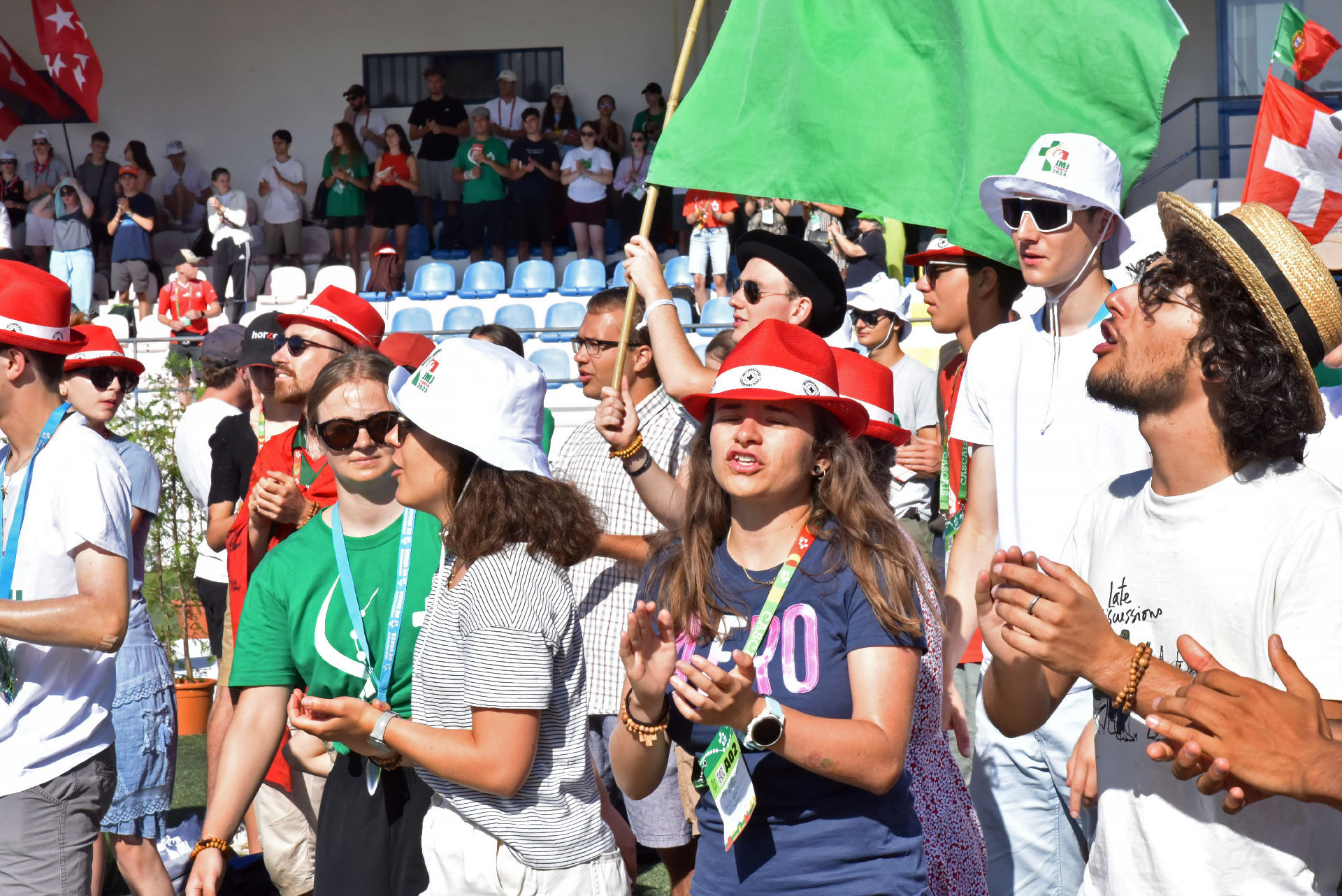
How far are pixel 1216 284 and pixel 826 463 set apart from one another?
851 millimetres

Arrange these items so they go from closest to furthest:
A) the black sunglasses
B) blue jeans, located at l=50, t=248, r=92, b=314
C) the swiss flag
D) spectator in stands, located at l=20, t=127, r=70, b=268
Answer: the black sunglasses, the swiss flag, blue jeans, located at l=50, t=248, r=92, b=314, spectator in stands, located at l=20, t=127, r=70, b=268

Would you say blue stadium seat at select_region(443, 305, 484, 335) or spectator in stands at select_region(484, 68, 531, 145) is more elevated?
spectator in stands at select_region(484, 68, 531, 145)

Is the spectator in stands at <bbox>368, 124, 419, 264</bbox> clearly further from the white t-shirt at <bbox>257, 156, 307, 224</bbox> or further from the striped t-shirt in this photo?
the striped t-shirt

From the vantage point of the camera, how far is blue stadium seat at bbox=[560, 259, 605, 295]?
52.5 feet

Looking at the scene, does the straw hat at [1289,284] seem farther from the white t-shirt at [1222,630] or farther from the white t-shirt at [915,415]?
the white t-shirt at [915,415]

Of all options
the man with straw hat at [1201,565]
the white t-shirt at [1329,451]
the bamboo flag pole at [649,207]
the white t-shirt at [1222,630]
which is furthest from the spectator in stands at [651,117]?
the white t-shirt at [1222,630]

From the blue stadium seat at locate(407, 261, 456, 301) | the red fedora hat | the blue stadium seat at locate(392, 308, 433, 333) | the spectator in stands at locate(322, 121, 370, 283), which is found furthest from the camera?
the spectator in stands at locate(322, 121, 370, 283)

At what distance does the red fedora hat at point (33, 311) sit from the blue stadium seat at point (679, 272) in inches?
454

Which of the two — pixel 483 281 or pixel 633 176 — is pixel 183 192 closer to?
pixel 483 281

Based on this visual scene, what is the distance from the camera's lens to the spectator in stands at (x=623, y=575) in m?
4.36

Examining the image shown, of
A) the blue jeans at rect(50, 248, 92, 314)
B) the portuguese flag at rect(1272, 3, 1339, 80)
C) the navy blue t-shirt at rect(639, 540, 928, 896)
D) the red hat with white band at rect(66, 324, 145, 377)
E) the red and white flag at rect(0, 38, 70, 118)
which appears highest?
the red and white flag at rect(0, 38, 70, 118)

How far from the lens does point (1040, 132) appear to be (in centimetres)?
381

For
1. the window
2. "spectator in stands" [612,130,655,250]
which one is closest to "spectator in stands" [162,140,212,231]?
the window

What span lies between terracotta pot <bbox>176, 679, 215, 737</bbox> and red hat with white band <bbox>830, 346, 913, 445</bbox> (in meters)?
5.39
